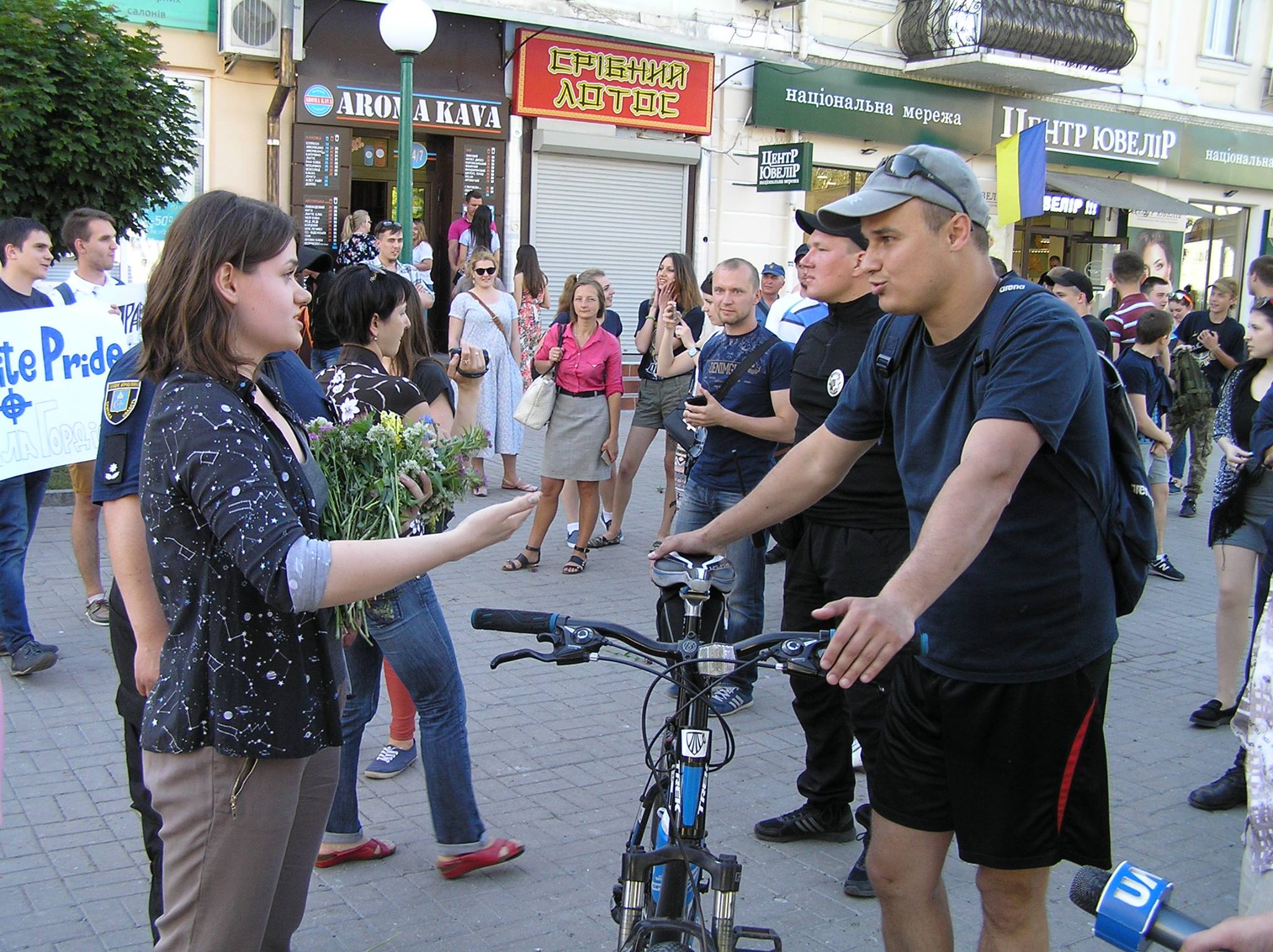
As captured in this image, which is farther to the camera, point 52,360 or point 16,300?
point 52,360

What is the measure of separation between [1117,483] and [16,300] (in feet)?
19.1

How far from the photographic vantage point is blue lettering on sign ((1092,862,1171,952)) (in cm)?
145

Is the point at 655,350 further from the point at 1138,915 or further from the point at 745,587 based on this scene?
the point at 1138,915

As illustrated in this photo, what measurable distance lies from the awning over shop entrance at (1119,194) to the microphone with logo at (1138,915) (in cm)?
2134

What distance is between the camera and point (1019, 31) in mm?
19641

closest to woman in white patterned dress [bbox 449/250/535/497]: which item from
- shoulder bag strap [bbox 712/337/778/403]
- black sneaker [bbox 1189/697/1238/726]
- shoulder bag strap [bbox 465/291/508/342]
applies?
shoulder bag strap [bbox 465/291/508/342]

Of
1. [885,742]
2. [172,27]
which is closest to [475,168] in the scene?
[172,27]

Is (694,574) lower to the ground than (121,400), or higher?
lower

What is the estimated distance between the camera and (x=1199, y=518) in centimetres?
1158

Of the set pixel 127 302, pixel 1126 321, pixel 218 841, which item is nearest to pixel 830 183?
pixel 1126 321

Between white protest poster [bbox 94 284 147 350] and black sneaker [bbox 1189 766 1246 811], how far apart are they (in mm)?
5979

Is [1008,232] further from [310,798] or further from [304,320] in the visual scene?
[310,798]

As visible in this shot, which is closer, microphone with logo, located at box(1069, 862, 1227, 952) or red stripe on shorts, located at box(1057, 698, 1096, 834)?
microphone with logo, located at box(1069, 862, 1227, 952)

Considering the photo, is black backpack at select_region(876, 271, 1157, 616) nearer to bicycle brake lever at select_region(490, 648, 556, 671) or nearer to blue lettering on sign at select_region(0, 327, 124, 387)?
bicycle brake lever at select_region(490, 648, 556, 671)
